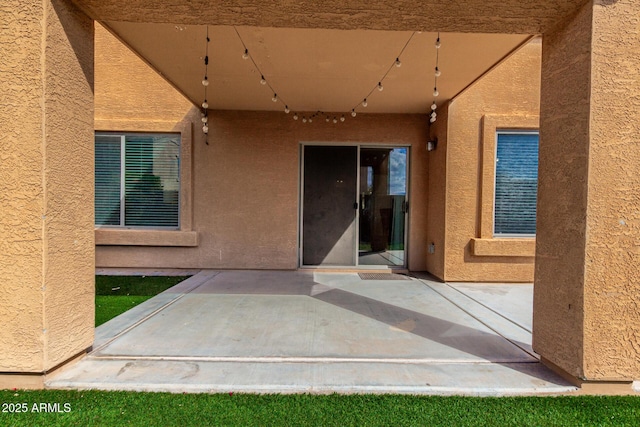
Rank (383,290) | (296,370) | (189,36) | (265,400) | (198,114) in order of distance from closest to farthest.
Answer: (265,400) → (296,370) → (189,36) → (383,290) → (198,114)

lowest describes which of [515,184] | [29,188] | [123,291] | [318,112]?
[123,291]

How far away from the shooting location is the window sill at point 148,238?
628 cm

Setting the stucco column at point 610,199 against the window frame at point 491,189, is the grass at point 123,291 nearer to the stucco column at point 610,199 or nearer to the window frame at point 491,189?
the stucco column at point 610,199

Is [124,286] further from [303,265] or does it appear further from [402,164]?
[402,164]

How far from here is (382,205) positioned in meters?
6.70

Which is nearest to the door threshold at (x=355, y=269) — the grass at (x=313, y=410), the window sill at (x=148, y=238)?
the window sill at (x=148, y=238)

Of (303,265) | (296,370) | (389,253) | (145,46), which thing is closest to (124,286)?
(303,265)

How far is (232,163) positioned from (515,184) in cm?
529

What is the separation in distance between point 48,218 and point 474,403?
10.7ft

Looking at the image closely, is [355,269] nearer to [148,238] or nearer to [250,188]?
[250,188]

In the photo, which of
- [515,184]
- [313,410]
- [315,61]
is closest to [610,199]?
[313,410]

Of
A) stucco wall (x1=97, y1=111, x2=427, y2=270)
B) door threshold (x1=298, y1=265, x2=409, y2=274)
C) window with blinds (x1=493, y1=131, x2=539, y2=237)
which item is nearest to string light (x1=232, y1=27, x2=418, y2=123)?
stucco wall (x1=97, y1=111, x2=427, y2=270)

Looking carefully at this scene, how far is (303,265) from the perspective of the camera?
6.64 metres

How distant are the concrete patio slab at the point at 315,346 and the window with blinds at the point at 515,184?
177 centimetres
